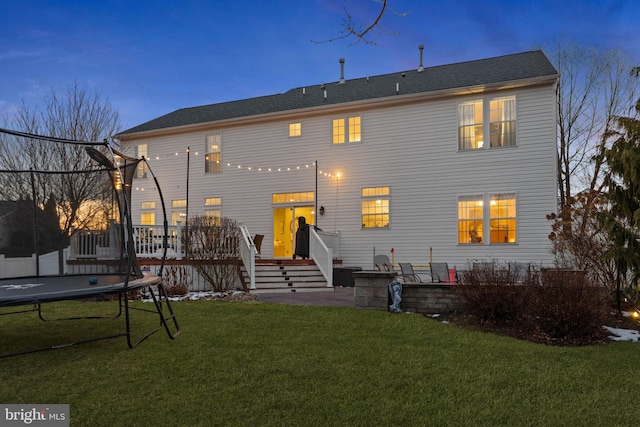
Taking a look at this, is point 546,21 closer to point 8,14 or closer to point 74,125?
point 74,125

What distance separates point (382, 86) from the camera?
597 inches

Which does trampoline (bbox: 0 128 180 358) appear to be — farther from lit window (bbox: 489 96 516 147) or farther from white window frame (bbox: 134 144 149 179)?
lit window (bbox: 489 96 516 147)

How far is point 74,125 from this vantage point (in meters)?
14.1

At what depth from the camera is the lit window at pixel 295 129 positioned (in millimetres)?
15164

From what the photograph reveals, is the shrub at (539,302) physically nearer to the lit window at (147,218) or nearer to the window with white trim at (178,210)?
the window with white trim at (178,210)

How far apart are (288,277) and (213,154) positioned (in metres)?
7.10

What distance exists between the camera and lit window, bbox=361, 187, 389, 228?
13.8m

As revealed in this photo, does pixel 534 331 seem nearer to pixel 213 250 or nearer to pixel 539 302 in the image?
pixel 539 302

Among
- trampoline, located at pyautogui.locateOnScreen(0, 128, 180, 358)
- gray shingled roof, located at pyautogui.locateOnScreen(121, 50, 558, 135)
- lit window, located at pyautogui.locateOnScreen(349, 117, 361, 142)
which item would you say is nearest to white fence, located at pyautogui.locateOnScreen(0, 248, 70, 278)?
trampoline, located at pyautogui.locateOnScreen(0, 128, 180, 358)

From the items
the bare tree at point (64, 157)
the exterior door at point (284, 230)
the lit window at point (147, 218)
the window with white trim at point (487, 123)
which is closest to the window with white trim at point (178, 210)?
A: the lit window at point (147, 218)

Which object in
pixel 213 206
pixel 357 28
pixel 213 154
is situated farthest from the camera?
pixel 213 154

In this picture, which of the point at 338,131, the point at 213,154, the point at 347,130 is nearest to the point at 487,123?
the point at 347,130

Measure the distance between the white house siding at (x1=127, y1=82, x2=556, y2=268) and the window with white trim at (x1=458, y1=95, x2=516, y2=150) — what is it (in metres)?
0.20

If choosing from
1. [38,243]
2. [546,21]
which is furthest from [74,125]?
[546,21]
